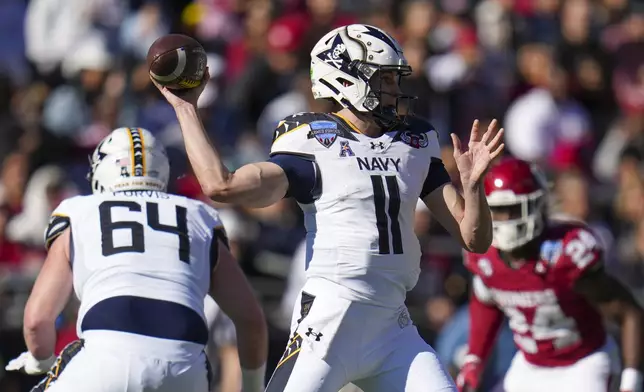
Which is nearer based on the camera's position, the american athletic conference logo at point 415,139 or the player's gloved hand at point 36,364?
the american athletic conference logo at point 415,139

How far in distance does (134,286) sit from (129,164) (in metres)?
0.67

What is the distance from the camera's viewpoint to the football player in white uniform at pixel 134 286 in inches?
210

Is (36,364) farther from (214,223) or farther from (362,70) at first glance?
(362,70)

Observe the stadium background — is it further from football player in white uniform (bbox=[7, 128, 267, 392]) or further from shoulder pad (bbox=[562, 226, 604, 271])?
football player in white uniform (bbox=[7, 128, 267, 392])

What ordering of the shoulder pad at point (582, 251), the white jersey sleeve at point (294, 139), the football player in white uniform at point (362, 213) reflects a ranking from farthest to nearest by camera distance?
1. the shoulder pad at point (582, 251)
2. the white jersey sleeve at point (294, 139)
3. the football player in white uniform at point (362, 213)

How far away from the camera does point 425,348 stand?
5.31 metres

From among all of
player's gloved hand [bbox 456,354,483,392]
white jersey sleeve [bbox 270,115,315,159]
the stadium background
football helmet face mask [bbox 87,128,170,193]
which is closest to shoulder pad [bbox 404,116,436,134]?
white jersey sleeve [bbox 270,115,315,159]

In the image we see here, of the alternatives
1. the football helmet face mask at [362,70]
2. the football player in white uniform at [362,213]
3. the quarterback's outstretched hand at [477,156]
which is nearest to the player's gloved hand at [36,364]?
the football player in white uniform at [362,213]

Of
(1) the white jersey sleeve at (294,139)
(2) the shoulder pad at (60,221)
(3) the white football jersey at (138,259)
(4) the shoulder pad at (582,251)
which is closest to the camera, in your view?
(1) the white jersey sleeve at (294,139)

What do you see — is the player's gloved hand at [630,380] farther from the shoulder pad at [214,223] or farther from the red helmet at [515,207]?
the shoulder pad at [214,223]

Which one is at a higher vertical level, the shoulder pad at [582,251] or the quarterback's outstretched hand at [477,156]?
the quarterback's outstretched hand at [477,156]

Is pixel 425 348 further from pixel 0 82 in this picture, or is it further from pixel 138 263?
pixel 0 82

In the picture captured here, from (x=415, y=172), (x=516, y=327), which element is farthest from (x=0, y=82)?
(x=415, y=172)

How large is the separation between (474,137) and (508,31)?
24.5 ft
